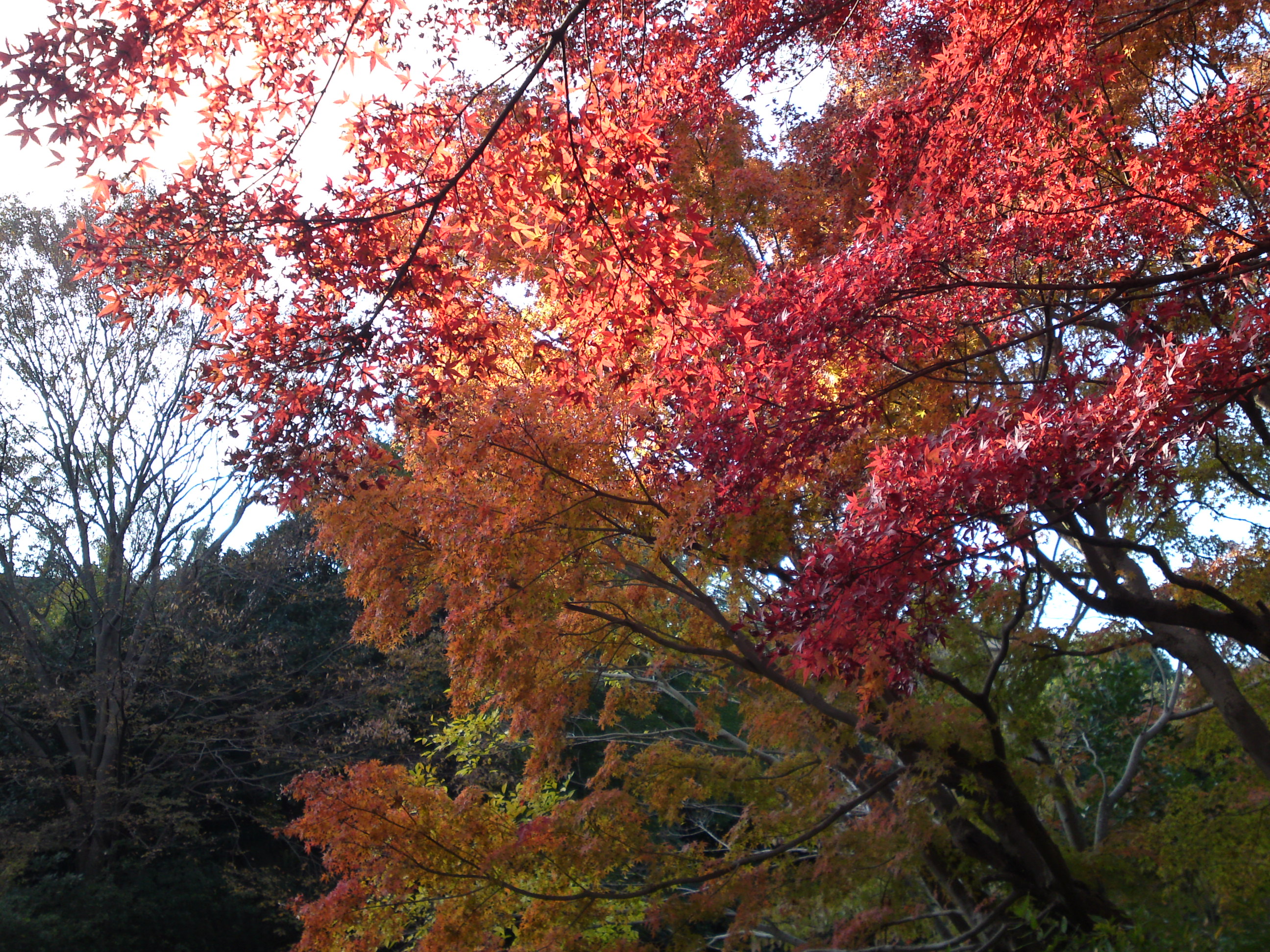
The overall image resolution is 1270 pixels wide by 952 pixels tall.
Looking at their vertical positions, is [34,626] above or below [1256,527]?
above

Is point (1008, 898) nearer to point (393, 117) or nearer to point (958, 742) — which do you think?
point (958, 742)

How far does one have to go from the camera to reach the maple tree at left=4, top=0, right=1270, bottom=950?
3482 mm

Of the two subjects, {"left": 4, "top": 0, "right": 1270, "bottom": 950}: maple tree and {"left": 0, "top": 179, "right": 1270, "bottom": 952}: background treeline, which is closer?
{"left": 4, "top": 0, "right": 1270, "bottom": 950}: maple tree

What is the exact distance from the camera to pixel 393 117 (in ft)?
12.6

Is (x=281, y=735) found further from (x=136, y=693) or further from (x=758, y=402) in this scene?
(x=758, y=402)

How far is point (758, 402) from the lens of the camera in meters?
4.41

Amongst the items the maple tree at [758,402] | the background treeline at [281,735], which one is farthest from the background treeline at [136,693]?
the maple tree at [758,402]

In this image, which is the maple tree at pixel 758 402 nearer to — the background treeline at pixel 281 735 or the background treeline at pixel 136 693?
the background treeline at pixel 281 735

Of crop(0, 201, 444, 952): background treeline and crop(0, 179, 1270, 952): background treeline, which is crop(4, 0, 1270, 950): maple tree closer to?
crop(0, 179, 1270, 952): background treeline

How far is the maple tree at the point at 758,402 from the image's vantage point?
3.48 m

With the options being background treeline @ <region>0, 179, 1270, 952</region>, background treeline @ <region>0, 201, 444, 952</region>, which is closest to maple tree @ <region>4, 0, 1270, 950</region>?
background treeline @ <region>0, 179, 1270, 952</region>

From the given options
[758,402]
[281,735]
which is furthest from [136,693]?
[758,402]

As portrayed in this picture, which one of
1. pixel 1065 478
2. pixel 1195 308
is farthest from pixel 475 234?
pixel 1195 308

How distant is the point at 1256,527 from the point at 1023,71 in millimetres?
4801
